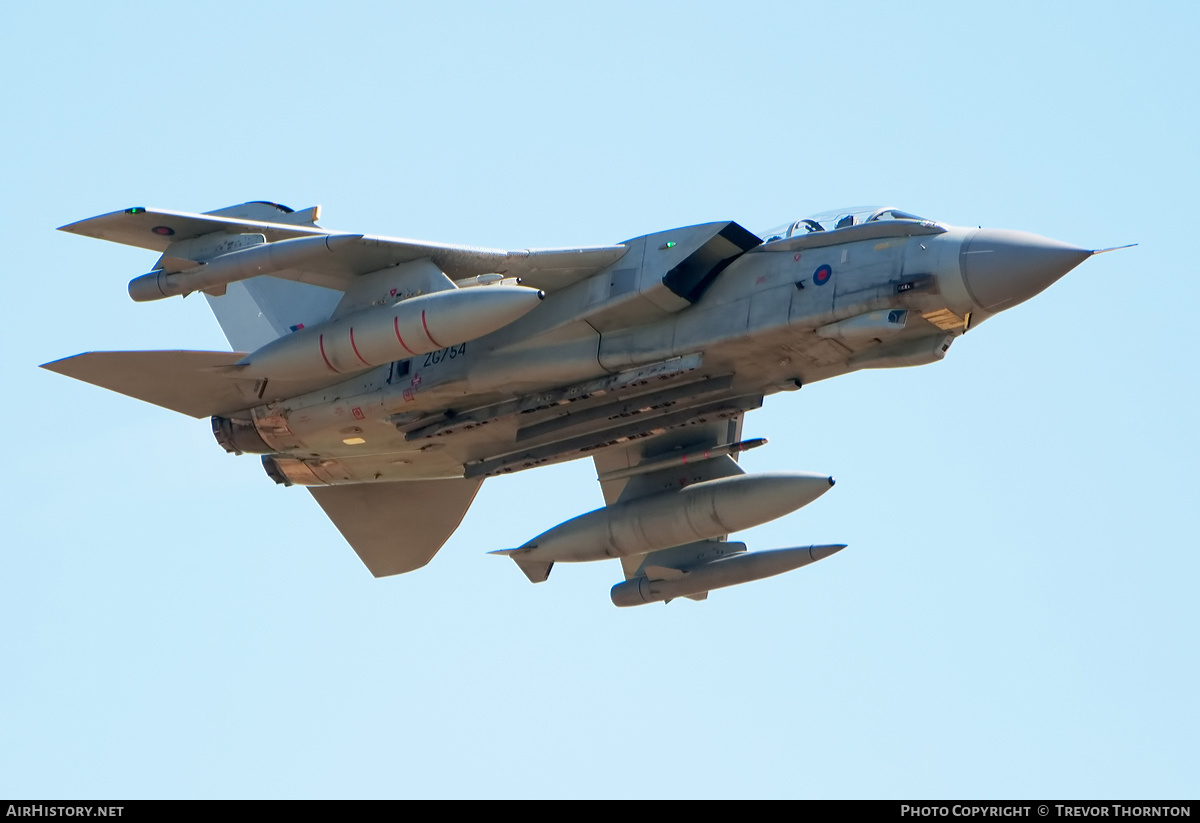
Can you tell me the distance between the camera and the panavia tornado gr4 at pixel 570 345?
16.8 metres

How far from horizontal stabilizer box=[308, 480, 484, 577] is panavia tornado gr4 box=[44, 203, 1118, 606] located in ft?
3.74

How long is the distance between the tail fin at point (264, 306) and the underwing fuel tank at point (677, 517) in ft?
14.3

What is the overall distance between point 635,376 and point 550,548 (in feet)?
13.9

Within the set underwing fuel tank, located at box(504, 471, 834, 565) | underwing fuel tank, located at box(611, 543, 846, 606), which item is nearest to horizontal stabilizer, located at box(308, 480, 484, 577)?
underwing fuel tank, located at box(504, 471, 834, 565)

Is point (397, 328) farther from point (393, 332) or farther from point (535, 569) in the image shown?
point (535, 569)

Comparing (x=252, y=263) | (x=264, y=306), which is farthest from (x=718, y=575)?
(x=252, y=263)

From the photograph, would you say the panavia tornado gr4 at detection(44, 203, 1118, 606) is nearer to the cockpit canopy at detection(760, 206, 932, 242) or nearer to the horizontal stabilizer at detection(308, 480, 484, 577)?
the cockpit canopy at detection(760, 206, 932, 242)

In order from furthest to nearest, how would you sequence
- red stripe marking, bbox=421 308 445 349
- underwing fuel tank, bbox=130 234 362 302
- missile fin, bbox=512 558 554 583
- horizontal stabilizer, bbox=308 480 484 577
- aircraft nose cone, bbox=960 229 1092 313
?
horizontal stabilizer, bbox=308 480 484 577, missile fin, bbox=512 558 554 583, underwing fuel tank, bbox=130 234 362 302, red stripe marking, bbox=421 308 445 349, aircraft nose cone, bbox=960 229 1092 313

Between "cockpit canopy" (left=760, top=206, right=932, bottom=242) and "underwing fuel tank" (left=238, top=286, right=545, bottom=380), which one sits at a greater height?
"cockpit canopy" (left=760, top=206, right=932, bottom=242)

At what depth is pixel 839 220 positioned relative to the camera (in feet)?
57.1

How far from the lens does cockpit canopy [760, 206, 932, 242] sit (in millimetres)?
17156

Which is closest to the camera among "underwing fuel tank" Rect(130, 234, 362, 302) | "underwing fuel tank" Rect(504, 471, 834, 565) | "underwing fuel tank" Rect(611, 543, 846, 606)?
"underwing fuel tank" Rect(130, 234, 362, 302)

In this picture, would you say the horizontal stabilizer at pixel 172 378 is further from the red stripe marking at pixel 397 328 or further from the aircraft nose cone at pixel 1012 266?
the aircraft nose cone at pixel 1012 266

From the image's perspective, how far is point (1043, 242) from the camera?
54.4 feet
